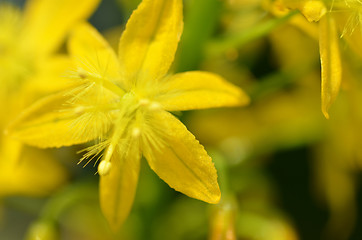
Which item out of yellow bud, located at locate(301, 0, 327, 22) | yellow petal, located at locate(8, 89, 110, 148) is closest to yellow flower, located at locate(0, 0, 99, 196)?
yellow petal, located at locate(8, 89, 110, 148)

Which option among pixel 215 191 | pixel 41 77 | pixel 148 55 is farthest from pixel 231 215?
pixel 41 77

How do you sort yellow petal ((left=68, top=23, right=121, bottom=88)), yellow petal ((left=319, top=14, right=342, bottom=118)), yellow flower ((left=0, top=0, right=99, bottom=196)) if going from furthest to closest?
1. yellow flower ((left=0, top=0, right=99, bottom=196))
2. yellow petal ((left=68, top=23, right=121, bottom=88))
3. yellow petal ((left=319, top=14, right=342, bottom=118))

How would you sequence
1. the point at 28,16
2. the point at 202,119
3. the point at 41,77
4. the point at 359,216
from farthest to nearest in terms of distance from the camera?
the point at 359,216 → the point at 202,119 → the point at 28,16 → the point at 41,77

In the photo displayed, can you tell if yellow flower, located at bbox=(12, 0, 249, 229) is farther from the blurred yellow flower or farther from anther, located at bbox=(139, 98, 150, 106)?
the blurred yellow flower

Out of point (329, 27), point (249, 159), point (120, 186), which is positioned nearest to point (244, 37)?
point (329, 27)

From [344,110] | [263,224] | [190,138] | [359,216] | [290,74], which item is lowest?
[359,216]

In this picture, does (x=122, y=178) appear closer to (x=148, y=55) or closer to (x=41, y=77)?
(x=148, y=55)

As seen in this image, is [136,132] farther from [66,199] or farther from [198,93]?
[66,199]
